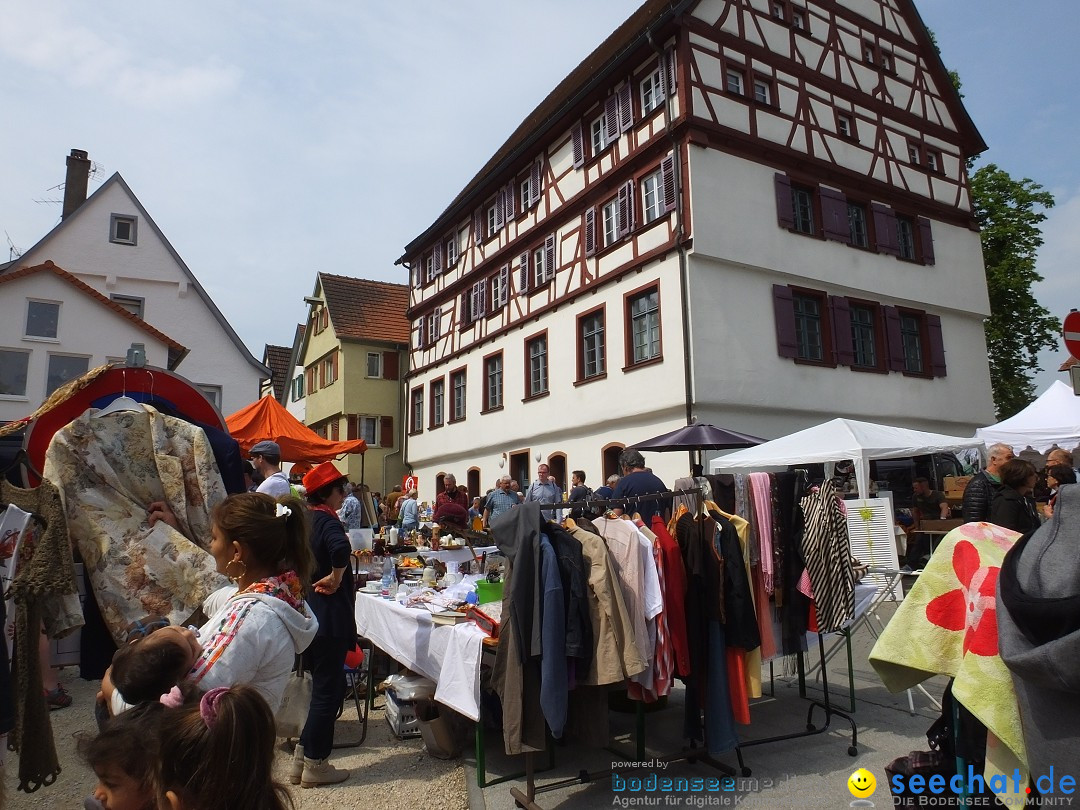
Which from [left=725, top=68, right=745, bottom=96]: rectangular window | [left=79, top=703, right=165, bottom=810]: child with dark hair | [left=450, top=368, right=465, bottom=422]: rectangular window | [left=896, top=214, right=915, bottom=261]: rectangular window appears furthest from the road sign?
[left=450, top=368, right=465, bottom=422]: rectangular window

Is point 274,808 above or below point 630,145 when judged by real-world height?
below

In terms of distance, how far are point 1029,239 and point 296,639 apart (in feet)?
88.6

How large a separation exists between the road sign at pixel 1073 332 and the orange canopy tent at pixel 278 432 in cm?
917

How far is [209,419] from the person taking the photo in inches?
151

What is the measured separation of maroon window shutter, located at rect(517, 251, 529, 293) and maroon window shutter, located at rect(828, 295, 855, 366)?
7.89 meters

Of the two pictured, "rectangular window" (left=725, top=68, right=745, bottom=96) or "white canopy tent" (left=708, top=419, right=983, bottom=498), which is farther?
"rectangular window" (left=725, top=68, right=745, bottom=96)

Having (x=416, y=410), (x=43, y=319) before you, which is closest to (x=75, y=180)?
(x=43, y=319)

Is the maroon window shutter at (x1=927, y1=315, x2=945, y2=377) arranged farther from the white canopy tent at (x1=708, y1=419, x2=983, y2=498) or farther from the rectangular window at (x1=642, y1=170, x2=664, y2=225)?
the rectangular window at (x1=642, y1=170, x2=664, y2=225)

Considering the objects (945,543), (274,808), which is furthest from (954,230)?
(274,808)

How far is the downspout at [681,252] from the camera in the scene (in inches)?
573

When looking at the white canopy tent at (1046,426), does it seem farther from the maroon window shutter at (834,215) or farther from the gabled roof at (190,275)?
the gabled roof at (190,275)

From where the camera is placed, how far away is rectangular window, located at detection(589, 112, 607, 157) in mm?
17953

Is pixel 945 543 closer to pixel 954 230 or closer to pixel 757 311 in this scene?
pixel 757 311

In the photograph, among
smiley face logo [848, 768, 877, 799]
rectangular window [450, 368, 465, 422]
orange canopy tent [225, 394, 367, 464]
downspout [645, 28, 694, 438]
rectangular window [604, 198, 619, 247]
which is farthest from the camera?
rectangular window [450, 368, 465, 422]
